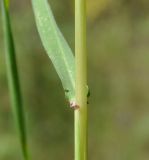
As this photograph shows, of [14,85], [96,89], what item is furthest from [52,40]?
[96,89]

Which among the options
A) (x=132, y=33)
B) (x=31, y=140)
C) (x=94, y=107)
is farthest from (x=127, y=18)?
(x=31, y=140)

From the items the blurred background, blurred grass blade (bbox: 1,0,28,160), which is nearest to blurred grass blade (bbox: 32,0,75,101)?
blurred grass blade (bbox: 1,0,28,160)

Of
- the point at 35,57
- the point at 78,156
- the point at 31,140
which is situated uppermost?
the point at 78,156

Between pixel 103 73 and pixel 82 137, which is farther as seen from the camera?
pixel 103 73

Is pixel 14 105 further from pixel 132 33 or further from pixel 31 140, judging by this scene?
pixel 132 33

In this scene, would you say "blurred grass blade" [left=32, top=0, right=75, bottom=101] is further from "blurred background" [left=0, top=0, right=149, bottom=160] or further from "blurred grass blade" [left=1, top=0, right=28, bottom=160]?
"blurred background" [left=0, top=0, right=149, bottom=160]

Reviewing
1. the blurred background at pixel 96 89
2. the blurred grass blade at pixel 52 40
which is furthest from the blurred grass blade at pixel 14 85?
the blurred background at pixel 96 89
